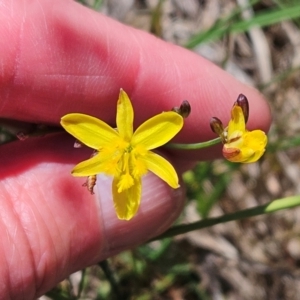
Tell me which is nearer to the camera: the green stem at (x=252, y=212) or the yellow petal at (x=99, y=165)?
the yellow petal at (x=99, y=165)

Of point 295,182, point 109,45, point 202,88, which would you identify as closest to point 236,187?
point 295,182

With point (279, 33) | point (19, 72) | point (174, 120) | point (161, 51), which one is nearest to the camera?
point (174, 120)

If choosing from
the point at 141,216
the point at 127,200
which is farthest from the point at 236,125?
the point at 141,216

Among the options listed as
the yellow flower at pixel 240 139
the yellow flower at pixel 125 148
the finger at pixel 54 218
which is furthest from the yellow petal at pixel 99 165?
the yellow flower at pixel 240 139

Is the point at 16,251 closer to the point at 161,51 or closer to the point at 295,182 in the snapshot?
the point at 161,51

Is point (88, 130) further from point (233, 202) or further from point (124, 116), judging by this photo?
point (233, 202)

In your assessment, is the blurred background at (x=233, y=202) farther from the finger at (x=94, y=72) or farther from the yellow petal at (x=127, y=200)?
the yellow petal at (x=127, y=200)
